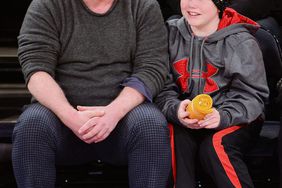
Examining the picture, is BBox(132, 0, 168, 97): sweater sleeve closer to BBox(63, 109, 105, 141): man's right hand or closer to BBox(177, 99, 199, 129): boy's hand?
BBox(177, 99, 199, 129): boy's hand

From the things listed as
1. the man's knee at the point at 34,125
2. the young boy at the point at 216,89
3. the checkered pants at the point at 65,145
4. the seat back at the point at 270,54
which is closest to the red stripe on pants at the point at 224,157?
the young boy at the point at 216,89

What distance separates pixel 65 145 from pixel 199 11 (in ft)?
2.11

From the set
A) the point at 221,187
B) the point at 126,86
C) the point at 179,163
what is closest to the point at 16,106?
the point at 126,86

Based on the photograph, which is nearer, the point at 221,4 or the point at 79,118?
the point at 79,118

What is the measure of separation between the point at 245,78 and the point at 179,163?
0.36 metres

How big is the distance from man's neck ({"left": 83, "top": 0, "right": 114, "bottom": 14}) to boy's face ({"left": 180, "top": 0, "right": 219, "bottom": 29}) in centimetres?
26

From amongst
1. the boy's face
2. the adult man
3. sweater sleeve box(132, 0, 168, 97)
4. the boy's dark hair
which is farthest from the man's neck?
the boy's dark hair

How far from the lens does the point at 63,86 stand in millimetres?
1701

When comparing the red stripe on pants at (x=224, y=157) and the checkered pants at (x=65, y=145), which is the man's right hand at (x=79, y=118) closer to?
the checkered pants at (x=65, y=145)

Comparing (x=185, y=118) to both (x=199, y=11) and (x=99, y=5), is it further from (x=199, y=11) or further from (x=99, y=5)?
(x=99, y=5)

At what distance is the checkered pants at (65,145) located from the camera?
4.86ft

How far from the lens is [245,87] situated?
5.54 feet

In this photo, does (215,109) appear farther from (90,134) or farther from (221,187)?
(90,134)

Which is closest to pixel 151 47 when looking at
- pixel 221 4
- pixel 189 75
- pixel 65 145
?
pixel 189 75
